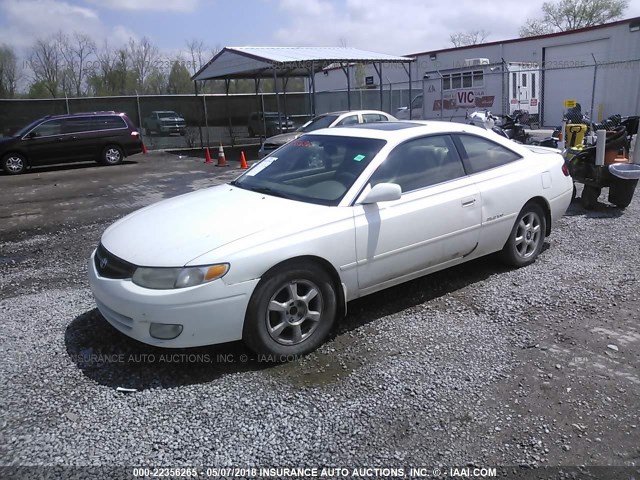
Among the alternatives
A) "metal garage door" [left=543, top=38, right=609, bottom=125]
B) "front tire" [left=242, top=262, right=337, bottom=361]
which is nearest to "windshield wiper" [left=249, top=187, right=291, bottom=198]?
"front tire" [left=242, top=262, right=337, bottom=361]

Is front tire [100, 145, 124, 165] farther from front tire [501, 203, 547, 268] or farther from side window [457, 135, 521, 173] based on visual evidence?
front tire [501, 203, 547, 268]

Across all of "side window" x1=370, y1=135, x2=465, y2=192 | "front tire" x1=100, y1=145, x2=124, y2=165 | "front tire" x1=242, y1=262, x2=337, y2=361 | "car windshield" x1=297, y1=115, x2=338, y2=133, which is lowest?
"front tire" x1=242, y1=262, x2=337, y2=361

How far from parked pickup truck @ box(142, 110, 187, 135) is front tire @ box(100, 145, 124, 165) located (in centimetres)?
570

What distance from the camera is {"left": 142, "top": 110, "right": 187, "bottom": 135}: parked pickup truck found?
23.5m

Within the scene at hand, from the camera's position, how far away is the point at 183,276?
336 cm

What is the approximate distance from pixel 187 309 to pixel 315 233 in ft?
3.30

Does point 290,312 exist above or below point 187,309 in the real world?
below

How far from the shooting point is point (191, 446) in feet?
9.36

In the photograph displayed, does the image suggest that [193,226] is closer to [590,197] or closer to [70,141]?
[590,197]

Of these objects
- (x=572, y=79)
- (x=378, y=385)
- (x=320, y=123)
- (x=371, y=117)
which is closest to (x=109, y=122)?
(x=320, y=123)

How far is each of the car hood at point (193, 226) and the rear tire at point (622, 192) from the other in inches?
220

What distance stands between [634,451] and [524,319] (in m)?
1.61

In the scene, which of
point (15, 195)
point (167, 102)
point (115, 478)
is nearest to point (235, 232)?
point (115, 478)

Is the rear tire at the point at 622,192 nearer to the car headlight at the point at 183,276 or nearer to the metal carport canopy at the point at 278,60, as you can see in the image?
the car headlight at the point at 183,276
